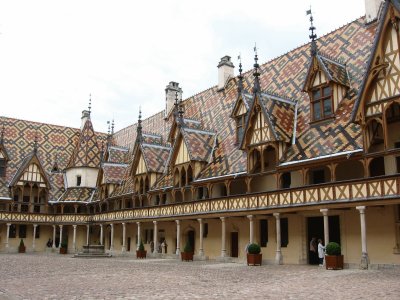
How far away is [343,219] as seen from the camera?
68.8ft

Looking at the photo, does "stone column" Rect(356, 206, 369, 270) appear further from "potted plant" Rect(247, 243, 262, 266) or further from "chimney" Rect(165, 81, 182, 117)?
"chimney" Rect(165, 81, 182, 117)

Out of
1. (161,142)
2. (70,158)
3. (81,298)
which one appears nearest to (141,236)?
(161,142)

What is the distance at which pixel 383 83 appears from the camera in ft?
61.4

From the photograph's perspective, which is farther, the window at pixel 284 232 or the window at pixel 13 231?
the window at pixel 13 231

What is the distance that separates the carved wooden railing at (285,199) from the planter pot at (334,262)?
2321mm

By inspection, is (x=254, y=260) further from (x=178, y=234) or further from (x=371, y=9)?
(x=371, y=9)

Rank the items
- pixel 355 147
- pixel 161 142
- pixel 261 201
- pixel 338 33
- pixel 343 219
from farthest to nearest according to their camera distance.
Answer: pixel 161 142 < pixel 338 33 < pixel 261 201 < pixel 343 219 < pixel 355 147

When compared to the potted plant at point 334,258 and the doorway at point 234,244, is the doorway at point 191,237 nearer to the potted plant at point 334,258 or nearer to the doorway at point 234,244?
the doorway at point 234,244

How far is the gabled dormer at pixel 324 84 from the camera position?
22406 millimetres

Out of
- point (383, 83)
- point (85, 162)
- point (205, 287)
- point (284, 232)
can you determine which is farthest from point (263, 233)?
point (85, 162)

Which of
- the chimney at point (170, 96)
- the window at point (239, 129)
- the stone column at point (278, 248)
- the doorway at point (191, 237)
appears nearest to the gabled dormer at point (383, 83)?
the stone column at point (278, 248)

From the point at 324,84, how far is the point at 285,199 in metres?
5.99

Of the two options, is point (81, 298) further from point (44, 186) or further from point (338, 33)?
point (44, 186)

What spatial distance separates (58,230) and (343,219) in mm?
32639
